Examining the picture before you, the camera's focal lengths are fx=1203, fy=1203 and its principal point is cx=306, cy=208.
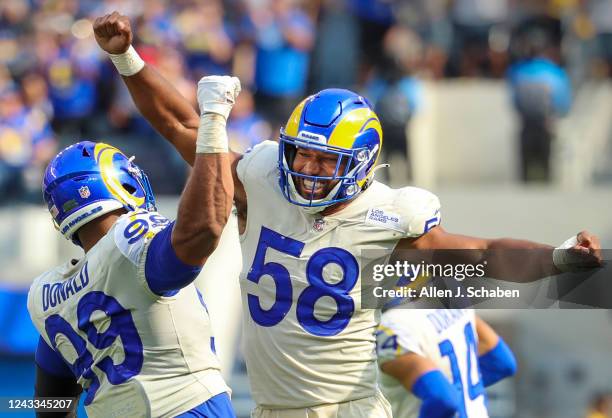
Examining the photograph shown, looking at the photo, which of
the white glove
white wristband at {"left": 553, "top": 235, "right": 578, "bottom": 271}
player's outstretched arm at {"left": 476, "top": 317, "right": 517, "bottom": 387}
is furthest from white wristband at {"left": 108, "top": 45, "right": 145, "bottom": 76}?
player's outstretched arm at {"left": 476, "top": 317, "right": 517, "bottom": 387}

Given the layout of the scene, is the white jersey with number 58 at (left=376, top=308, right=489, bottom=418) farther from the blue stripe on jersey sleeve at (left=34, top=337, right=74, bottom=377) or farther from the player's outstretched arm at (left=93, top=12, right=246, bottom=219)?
the blue stripe on jersey sleeve at (left=34, top=337, right=74, bottom=377)

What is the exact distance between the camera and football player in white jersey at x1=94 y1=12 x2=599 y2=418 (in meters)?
4.56

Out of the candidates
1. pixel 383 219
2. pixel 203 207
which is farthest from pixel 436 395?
pixel 203 207

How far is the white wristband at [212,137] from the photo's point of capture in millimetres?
3613

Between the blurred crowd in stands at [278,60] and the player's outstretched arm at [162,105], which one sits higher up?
the blurred crowd in stands at [278,60]

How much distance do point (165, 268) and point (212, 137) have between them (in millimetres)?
441

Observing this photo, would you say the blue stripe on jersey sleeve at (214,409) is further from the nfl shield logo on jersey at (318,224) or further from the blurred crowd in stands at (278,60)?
the blurred crowd in stands at (278,60)

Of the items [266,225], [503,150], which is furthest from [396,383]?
[503,150]

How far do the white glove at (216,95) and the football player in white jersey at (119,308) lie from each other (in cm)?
9

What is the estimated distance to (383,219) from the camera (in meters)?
4.58

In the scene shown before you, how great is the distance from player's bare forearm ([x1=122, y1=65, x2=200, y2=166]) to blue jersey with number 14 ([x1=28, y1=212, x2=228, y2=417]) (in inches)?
33.0

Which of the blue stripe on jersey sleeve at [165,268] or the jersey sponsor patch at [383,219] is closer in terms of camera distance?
the blue stripe on jersey sleeve at [165,268]

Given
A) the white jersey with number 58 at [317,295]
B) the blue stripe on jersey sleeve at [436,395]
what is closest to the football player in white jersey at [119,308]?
the white jersey with number 58 at [317,295]

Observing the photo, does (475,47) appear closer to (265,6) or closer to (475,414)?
(265,6)
